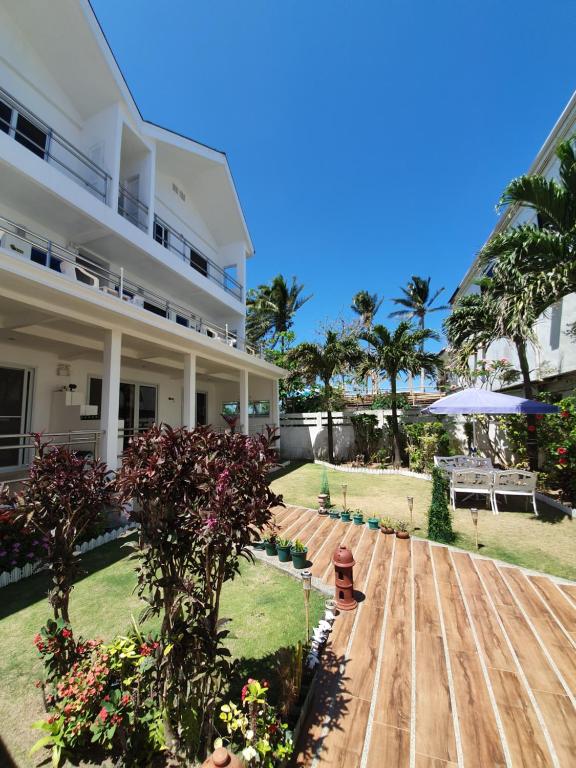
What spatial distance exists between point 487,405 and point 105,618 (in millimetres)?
9872

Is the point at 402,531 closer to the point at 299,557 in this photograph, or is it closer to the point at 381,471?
the point at 299,557

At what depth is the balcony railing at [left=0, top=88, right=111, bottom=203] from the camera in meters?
7.85

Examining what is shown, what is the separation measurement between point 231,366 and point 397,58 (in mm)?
11930

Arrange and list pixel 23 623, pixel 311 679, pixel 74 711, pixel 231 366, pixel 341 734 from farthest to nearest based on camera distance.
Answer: pixel 231 366
pixel 23 623
pixel 311 679
pixel 341 734
pixel 74 711

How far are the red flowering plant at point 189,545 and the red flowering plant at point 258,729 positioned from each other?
20 centimetres

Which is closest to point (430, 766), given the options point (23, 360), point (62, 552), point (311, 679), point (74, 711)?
point (311, 679)

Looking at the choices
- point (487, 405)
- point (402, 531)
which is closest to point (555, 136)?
point (487, 405)

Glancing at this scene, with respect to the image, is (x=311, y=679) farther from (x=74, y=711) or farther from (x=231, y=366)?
(x=231, y=366)

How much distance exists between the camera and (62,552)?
9.59 feet

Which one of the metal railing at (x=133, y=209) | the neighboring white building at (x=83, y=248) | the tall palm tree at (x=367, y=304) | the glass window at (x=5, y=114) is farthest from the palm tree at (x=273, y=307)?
the glass window at (x=5, y=114)

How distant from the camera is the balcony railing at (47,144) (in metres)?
7.85

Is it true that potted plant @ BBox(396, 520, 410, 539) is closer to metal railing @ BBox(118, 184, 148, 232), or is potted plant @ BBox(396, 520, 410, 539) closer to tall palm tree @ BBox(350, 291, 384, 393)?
metal railing @ BBox(118, 184, 148, 232)

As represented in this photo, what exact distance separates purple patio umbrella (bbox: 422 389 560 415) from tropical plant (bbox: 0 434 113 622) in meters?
Result: 9.43

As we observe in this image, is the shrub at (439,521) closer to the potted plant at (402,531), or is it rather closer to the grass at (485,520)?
the grass at (485,520)
